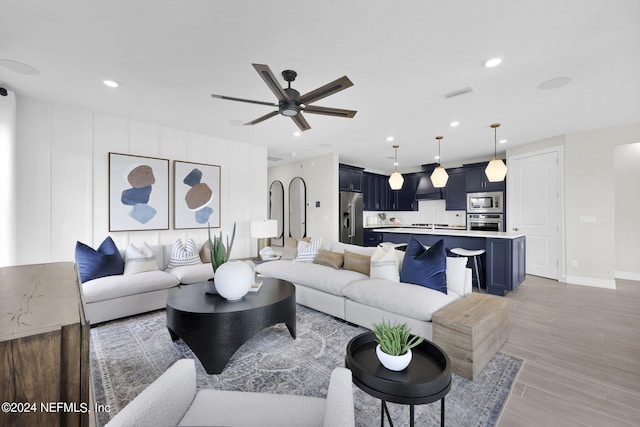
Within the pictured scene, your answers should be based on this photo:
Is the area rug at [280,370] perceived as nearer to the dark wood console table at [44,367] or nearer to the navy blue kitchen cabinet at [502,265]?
the dark wood console table at [44,367]

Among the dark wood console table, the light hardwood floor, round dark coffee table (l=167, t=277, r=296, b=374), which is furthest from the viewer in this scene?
round dark coffee table (l=167, t=277, r=296, b=374)

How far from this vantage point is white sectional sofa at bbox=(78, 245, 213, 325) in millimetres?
2896

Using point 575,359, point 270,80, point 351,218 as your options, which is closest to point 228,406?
point 270,80

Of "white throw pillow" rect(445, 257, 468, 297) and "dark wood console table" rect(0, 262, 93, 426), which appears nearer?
"dark wood console table" rect(0, 262, 93, 426)

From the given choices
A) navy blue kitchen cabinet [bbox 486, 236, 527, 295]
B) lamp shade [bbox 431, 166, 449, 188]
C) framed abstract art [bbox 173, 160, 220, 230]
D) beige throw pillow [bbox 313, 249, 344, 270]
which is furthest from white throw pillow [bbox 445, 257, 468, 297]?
framed abstract art [bbox 173, 160, 220, 230]

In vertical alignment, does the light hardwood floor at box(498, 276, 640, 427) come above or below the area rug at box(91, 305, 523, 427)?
below

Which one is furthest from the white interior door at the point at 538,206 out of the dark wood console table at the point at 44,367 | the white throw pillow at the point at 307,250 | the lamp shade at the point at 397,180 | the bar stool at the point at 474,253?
the dark wood console table at the point at 44,367

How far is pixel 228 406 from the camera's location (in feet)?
3.64

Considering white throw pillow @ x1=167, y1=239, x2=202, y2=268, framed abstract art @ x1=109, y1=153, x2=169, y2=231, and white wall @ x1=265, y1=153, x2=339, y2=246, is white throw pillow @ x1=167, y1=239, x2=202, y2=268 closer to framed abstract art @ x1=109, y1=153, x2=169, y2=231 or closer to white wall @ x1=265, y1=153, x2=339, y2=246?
framed abstract art @ x1=109, y1=153, x2=169, y2=231

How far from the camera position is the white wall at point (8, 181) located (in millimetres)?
2869

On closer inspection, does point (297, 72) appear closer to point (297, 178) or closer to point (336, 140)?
point (336, 140)

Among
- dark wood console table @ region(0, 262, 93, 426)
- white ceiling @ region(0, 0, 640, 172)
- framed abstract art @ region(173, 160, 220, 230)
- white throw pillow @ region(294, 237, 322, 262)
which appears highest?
white ceiling @ region(0, 0, 640, 172)

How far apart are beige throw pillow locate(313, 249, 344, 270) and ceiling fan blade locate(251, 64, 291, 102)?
2.04 metres

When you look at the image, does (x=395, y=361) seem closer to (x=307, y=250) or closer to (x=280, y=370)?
(x=280, y=370)
